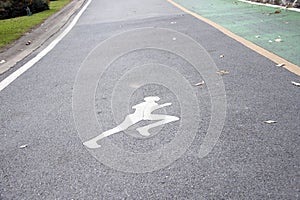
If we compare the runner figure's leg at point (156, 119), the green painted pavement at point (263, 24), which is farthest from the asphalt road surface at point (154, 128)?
the green painted pavement at point (263, 24)

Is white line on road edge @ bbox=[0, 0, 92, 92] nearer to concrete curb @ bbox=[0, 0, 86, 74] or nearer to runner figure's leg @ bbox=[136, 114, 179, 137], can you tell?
concrete curb @ bbox=[0, 0, 86, 74]

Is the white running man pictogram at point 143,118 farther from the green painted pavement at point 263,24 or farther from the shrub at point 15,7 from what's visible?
the shrub at point 15,7

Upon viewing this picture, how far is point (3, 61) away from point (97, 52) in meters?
1.64

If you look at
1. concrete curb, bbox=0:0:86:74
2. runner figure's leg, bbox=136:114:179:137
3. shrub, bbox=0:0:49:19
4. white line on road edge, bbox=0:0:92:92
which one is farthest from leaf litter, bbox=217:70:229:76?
shrub, bbox=0:0:49:19

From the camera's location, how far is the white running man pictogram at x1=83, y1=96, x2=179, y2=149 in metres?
3.29

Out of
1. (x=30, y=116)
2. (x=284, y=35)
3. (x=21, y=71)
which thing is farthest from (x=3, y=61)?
(x=284, y=35)

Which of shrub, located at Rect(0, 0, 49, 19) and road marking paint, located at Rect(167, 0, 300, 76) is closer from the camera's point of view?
road marking paint, located at Rect(167, 0, 300, 76)

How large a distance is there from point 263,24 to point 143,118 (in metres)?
5.66

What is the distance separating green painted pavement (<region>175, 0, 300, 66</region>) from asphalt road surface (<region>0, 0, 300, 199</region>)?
572 mm

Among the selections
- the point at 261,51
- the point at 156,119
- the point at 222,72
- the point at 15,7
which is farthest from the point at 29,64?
the point at 15,7

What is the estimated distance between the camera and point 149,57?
5.96 metres

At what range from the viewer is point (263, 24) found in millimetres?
8367

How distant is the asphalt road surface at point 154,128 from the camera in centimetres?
255

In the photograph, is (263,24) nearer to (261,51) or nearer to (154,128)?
(261,51)
